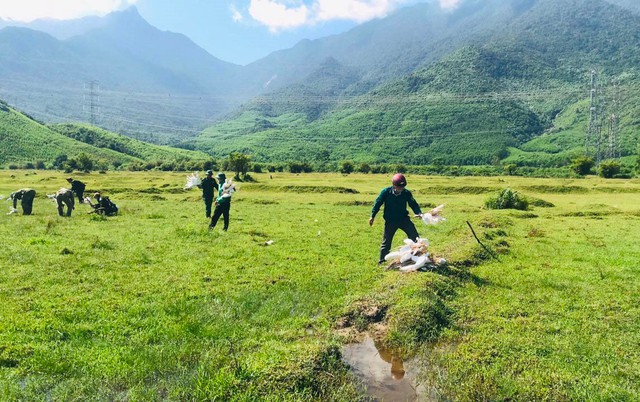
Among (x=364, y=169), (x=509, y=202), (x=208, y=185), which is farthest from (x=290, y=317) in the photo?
(x=364, y=169)

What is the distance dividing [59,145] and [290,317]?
161 meters

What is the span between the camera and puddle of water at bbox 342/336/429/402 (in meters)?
6.28

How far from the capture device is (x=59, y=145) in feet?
471

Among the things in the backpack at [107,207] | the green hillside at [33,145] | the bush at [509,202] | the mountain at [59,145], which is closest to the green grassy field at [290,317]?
the backpack at [107,207]

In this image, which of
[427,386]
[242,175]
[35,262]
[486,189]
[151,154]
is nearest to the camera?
[427,386]

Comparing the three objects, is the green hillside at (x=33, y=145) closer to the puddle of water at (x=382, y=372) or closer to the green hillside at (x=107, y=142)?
the green hillside at (x=107, y=142)

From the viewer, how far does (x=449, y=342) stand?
26.1ft

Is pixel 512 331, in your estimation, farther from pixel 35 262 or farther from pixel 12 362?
pixel 35 262

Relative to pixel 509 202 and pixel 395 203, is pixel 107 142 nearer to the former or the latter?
pixel 509 202

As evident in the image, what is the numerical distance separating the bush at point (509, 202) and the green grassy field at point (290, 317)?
1678cm

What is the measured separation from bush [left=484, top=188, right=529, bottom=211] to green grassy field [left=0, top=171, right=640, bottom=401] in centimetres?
1678

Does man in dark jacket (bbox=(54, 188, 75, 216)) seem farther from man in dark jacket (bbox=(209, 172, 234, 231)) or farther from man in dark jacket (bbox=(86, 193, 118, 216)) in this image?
man in dark jacket (bbox=(209, 172, 234, 231))

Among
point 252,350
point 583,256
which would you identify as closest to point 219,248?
point 252,350

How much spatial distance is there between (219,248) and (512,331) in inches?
402
